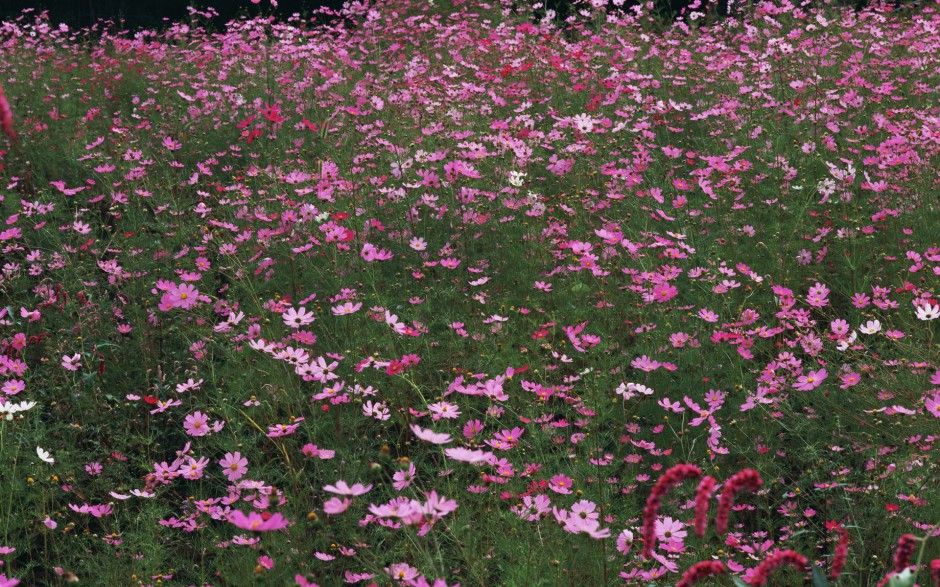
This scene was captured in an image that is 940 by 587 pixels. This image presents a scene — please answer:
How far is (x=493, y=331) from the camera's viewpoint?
296 cm

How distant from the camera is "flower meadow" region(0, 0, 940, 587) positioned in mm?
2143

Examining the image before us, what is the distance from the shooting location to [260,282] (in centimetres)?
359

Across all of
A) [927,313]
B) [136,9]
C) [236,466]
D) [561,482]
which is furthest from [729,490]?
[136,9]

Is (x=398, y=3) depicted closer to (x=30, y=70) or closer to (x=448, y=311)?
(x=30, y=70)

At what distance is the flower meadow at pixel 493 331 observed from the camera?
2143 mm

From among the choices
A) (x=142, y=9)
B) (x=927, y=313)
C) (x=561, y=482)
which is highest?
(x=927, y=313)

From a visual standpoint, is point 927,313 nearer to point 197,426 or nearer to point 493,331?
point 493,331

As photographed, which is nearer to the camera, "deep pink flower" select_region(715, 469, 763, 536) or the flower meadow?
"deep pink flower" select_region(715, 469, 763, 536)

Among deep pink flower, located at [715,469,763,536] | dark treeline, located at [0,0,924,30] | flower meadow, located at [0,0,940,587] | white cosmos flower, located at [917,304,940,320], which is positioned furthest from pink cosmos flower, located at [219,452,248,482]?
dark treeline, located at [0,0,924,30]

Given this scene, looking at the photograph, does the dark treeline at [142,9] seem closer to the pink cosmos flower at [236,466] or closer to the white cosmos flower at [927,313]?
the white cosmos flower at [927,313]

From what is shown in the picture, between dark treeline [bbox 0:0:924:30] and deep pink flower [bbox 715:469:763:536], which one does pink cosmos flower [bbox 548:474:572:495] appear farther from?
dark treeline [bbox 0:0:924:30]

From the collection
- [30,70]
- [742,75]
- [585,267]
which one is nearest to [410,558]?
[585,267]

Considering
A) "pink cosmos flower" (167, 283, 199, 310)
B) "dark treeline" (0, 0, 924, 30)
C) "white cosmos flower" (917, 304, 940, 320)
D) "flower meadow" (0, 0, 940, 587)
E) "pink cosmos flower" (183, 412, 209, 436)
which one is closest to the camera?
"flower meadow" (0, 0, 940, 587)

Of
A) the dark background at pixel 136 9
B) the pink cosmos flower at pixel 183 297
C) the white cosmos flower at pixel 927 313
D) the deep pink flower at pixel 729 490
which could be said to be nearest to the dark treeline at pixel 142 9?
the dark background at pixel 136 9
